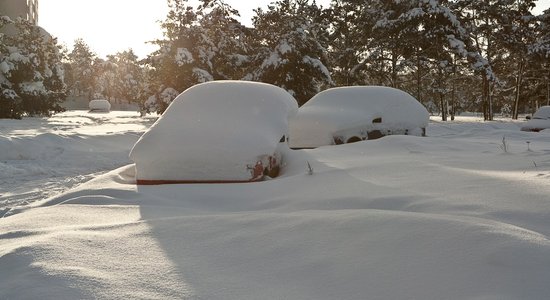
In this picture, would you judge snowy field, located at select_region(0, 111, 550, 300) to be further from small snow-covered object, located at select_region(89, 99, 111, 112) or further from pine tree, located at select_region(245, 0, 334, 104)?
small snow-covered object, located at select_region(89, 99, 111, 112)

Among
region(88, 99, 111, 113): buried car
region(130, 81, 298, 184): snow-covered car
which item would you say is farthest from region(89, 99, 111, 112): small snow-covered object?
region(130, 81, 298, 184): snow-covered car

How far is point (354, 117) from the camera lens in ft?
28.1

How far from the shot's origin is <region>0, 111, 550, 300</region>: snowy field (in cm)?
193

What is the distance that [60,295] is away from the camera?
1.90 metres

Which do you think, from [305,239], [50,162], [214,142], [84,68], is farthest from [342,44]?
[84,68]

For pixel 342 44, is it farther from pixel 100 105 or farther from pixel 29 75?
pixel 100 105

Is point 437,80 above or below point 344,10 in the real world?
below

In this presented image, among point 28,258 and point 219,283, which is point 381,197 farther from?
point 28,258

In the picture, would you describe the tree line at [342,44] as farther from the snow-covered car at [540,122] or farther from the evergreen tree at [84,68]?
the evergreen tree at [84,68]

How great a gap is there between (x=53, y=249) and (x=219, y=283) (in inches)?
43.8

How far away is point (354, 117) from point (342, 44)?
23948mm

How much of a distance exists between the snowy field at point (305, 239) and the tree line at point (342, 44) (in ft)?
55.6

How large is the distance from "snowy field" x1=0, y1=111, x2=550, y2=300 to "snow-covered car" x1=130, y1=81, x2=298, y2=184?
410mm

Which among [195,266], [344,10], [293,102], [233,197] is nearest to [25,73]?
[344,10]
